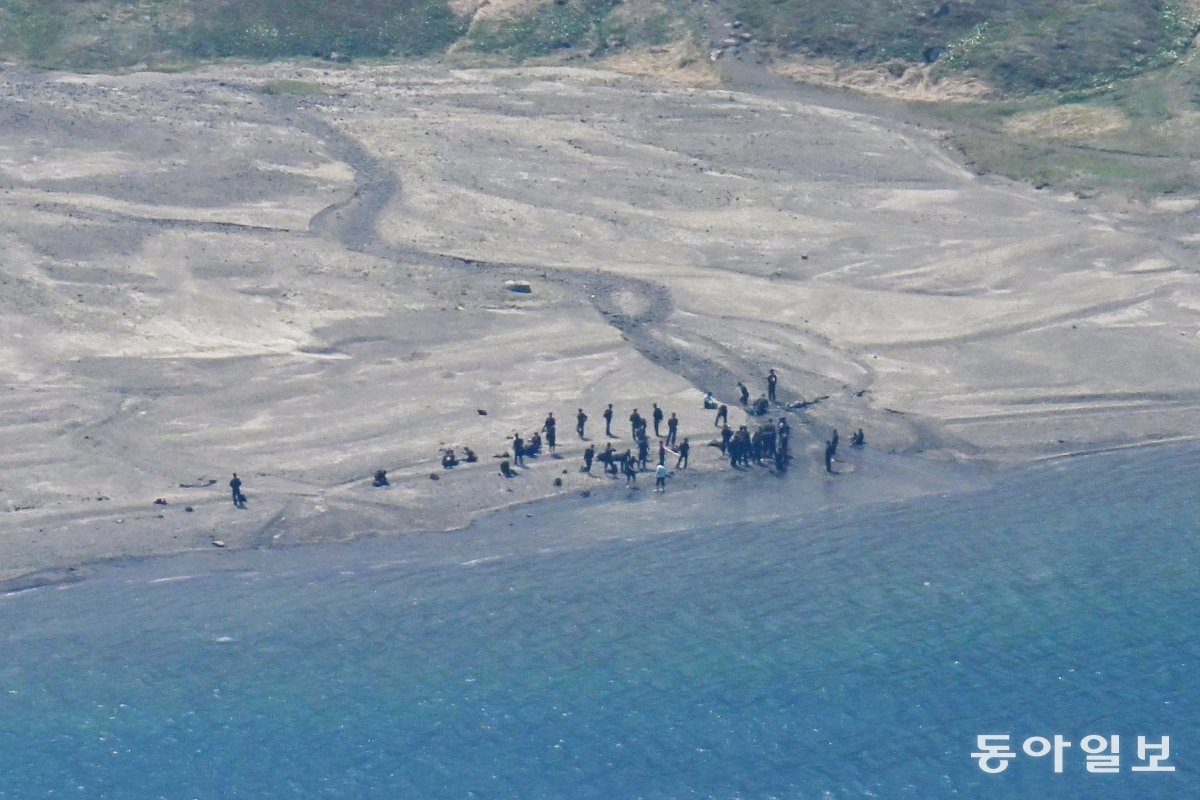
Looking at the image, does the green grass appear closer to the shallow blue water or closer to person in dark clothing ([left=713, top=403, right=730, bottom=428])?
person in dark clothing ([left=713, top=403, right=730, bottom=428])

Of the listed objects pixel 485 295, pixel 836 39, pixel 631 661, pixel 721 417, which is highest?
pixel 836 39

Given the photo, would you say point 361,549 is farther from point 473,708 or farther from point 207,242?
point 207,242

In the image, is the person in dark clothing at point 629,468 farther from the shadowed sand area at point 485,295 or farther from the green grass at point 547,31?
the green grass at point 547,31

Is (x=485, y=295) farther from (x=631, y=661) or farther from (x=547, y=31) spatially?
(x=547, y=31)

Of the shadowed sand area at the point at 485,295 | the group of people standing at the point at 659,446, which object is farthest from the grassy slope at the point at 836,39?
the group of people standing at the point at 659,446

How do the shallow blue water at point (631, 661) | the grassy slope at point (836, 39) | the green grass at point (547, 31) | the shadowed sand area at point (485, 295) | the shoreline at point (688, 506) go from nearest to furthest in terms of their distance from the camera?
the shallow blue water at point (631, 661) < the shoreline at point (688, 506) < the shadowed sand area at point (485, 295) < the grassy slope at point (836, 39) < the green grass at point (547, 31)

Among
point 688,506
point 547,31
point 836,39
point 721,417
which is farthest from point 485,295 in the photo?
point 836,39
